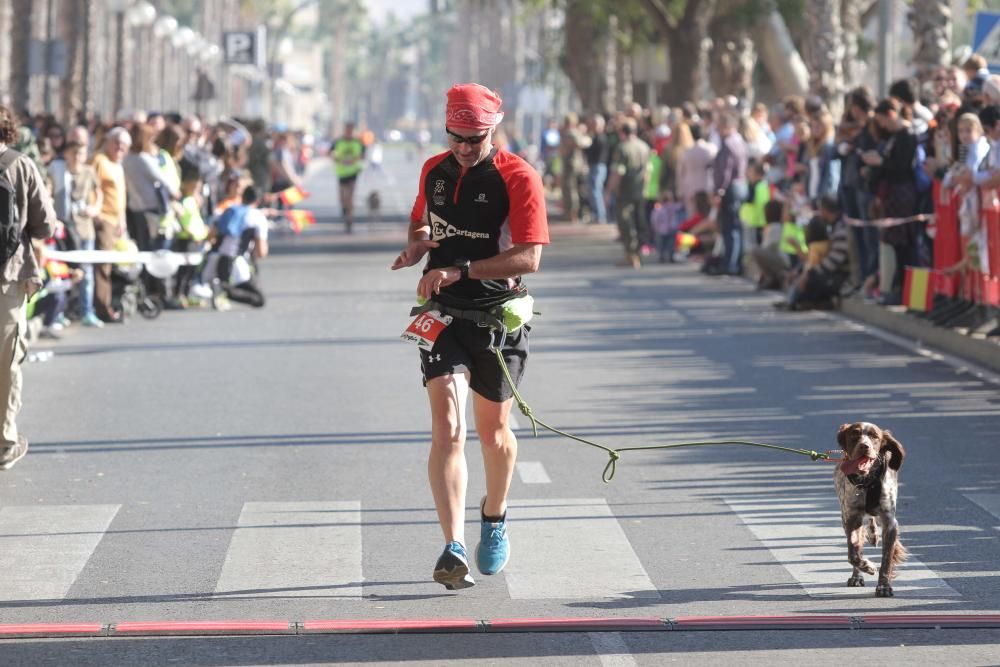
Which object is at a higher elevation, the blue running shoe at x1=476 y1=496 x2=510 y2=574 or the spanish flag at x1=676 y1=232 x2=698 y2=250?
the spanish flag at x1=676 y1=232 x2=698 y2=250

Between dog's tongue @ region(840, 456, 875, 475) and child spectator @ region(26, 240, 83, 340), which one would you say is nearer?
dog's tongue @ region(840, 456, 875, 475)

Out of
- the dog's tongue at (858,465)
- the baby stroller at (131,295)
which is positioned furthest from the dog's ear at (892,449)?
the baby stroller at (131,295)

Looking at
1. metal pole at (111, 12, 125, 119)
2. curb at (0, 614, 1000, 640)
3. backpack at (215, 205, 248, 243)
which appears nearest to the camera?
curb at (0, 614, 1000, 640)

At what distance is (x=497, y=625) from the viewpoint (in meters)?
7.17

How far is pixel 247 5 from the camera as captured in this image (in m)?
98.8

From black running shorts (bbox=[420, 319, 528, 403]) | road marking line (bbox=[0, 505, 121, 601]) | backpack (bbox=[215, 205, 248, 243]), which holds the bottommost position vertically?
road marking line (bbox=[0, 505, 121, 601])

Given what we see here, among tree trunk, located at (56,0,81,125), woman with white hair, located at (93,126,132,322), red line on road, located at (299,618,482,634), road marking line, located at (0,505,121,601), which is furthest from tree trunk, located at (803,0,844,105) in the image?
red line on road, located at (299,618,482,634)

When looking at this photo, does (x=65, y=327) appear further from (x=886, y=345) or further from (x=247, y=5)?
(x=247, y=5)

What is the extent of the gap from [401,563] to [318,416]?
4698mm

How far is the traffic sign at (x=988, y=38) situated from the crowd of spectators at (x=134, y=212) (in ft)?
23.5

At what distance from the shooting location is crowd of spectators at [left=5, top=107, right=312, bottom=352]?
18234mm

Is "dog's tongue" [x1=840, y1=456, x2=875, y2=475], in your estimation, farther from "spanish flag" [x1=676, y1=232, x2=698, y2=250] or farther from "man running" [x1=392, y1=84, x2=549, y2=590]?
"spanish flag" [x1=676, y1=232, x2=698, y2=250]

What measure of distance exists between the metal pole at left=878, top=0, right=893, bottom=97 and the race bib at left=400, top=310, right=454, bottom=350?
56.9ft

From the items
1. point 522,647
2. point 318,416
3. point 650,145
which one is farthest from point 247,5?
point 522,647
